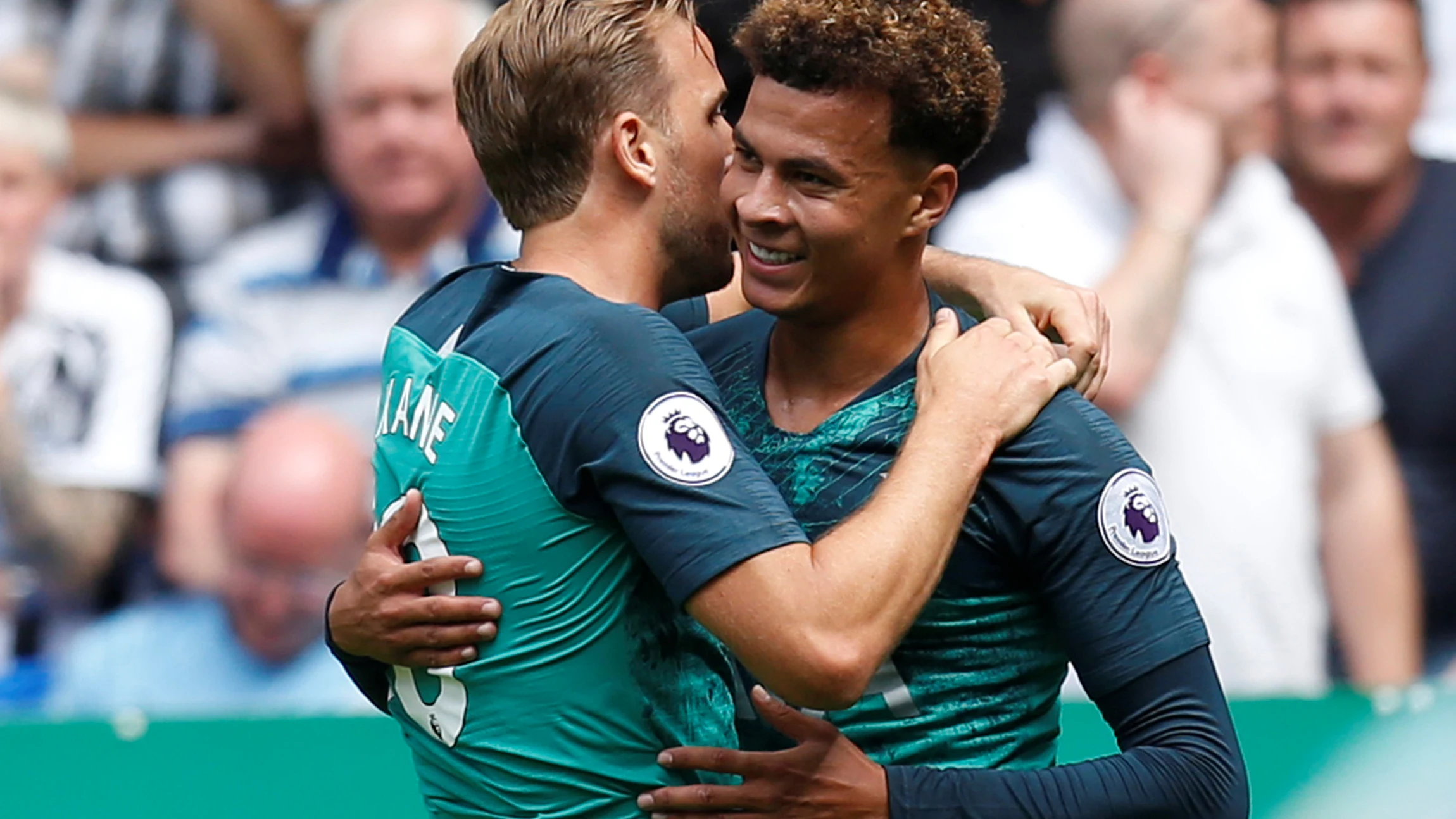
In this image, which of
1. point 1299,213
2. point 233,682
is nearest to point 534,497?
point 233,682

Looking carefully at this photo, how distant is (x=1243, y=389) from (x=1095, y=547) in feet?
9.33

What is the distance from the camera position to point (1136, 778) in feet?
5.88

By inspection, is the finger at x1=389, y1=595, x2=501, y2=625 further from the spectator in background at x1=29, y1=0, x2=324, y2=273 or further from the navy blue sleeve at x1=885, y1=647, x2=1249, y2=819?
the spectator in background at x1=29, y1=0, x2=324, y2=273

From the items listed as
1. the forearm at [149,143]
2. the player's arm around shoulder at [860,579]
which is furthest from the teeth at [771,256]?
the forearm at [149,143]

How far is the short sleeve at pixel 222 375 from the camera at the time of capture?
4.58m

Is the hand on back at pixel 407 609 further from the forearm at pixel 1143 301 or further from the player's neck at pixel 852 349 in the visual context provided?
the forearm at pixel 1143 301

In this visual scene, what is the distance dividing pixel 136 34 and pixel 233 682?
1760mm

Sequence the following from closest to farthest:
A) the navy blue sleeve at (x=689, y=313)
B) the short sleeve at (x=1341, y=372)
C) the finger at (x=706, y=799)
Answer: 1. the finger at (x=706, y=799)
2. the navy blue sleeve at (x=689, y=313)
3. the short sleeve at (x=1341, y=372)

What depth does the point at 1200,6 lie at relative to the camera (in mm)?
4426

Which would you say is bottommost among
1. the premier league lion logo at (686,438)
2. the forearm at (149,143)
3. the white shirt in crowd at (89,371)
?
the white shirt in crowd at (89,371)

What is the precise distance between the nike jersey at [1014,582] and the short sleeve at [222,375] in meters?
2.86

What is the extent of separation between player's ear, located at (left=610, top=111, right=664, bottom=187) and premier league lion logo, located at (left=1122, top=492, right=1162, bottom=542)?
2.08ft

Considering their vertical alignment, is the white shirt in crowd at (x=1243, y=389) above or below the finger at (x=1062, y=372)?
below

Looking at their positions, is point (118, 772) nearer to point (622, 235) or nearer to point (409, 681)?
point (409, 681)
